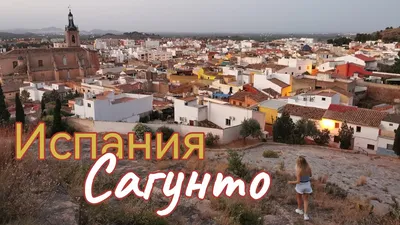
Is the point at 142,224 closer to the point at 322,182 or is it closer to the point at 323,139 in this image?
the point at 322,182

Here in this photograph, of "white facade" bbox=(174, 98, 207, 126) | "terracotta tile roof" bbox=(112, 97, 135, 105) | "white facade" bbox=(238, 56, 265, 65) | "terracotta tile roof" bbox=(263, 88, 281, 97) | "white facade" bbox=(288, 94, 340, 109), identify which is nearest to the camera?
"white facade" bbox=(174, 98, 207, 126)

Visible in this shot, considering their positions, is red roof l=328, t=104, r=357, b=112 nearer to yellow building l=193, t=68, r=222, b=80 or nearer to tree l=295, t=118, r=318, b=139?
tree l=295, t=118, r=318, b=139

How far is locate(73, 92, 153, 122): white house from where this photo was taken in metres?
21.5

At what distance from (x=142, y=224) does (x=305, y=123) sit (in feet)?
51.5

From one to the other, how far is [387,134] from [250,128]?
24.0 ft

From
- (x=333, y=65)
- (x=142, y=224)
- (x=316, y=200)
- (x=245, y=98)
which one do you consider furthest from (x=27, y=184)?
(x=333, y=65)

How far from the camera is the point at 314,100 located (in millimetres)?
22828

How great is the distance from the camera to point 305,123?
766 inches

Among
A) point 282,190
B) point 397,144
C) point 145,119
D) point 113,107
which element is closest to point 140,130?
point 113,107

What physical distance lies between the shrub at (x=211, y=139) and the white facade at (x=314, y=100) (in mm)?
7350

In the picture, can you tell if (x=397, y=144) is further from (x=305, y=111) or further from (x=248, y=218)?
(x=248, y=218)

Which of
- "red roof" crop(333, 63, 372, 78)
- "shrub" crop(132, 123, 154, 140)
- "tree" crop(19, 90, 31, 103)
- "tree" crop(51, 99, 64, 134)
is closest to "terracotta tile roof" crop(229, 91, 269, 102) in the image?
"shrub" crop(132, 123, 154, 140)

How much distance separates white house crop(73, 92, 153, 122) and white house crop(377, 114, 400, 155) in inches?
544

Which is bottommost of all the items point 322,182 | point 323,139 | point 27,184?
point 323,139
